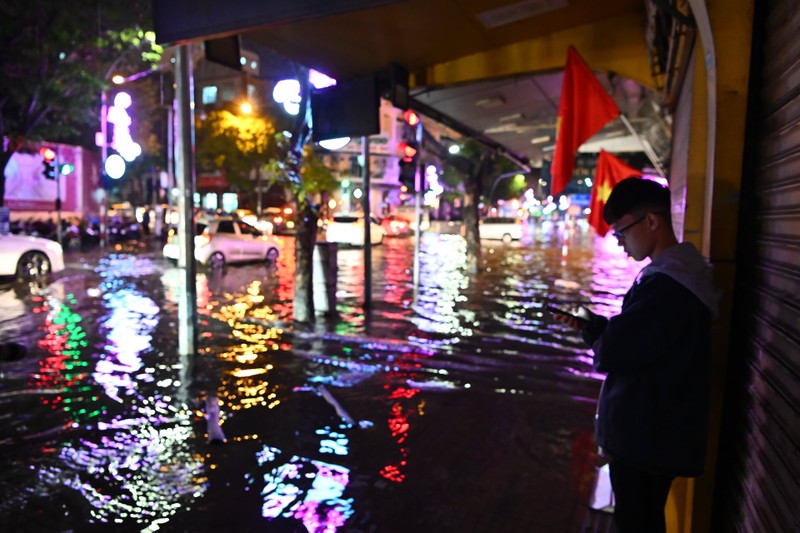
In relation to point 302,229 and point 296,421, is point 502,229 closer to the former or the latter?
point 302,229

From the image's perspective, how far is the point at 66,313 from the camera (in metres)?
11.8

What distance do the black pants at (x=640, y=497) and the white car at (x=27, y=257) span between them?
1767cm

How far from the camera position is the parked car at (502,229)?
4041cm

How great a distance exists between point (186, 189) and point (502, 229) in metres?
34.6

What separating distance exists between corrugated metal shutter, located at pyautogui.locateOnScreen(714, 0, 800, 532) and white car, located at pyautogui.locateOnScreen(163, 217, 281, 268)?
18.5 metres

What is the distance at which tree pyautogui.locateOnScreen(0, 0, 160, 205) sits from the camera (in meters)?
19.6

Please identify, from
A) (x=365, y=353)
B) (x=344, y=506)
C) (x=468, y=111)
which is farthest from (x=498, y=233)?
(x=344, y=506)

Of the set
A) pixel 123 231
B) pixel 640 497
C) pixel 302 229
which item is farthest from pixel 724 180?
pixel 123 231

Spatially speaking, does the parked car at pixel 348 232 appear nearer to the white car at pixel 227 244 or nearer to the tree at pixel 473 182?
the white car at pixel 227 244

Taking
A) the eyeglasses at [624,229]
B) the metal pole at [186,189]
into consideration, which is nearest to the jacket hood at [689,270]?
the eyeglasses at [624,229]

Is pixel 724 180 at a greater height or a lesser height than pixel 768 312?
greater

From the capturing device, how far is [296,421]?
238 inches

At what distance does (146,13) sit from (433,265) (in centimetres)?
1278

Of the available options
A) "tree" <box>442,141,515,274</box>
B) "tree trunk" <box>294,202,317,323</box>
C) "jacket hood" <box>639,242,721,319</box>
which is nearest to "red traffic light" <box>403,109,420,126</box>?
"tree trunk" <box>294,202,317,323</box>
